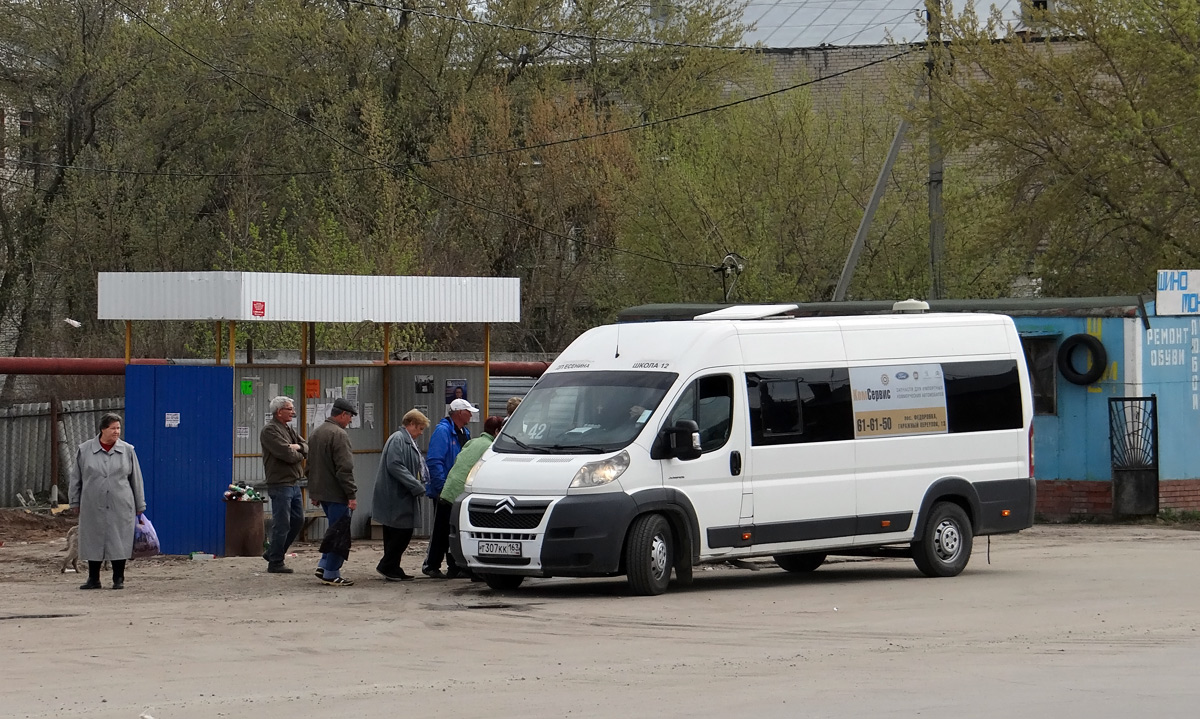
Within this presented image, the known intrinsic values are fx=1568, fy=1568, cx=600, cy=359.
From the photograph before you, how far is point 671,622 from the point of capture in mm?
11594

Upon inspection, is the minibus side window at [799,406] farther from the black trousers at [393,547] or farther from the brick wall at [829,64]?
the brick wall at [829,64]

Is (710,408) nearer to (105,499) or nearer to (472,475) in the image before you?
(472,475)

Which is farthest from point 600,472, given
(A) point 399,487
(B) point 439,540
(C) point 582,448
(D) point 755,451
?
(B) point 439,540

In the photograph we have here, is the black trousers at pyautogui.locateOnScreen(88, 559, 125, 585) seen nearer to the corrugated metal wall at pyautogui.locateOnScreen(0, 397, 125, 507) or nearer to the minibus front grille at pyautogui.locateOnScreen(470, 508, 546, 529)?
the minibus front grille at pyautogui.locateOnScreen(470, 508, 546, 529)

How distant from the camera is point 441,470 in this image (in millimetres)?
15078

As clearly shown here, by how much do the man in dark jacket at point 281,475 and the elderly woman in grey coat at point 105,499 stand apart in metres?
1.50

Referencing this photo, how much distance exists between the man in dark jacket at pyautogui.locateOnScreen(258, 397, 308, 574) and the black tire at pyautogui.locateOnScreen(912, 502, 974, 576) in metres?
6.02

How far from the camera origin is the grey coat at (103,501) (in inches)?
547

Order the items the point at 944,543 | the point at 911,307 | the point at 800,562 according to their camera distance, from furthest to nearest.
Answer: the point at 911,307 → the point at 800,562 → the point at 944,543

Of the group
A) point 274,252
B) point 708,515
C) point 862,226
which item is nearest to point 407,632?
point 708,515

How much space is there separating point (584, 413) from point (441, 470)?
2.05m

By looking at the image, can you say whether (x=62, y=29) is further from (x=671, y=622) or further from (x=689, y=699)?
(x=689, y=699)

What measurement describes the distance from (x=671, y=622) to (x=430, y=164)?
84.6 feet

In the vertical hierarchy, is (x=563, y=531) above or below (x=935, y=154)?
below
